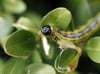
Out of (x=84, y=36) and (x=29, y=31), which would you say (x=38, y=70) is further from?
(x=84, y=36)

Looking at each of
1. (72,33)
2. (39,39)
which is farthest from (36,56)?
(72,33)

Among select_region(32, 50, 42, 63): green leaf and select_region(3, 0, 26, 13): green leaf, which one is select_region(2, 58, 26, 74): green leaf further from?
select_region(3, 0, 26, 13): green leaf

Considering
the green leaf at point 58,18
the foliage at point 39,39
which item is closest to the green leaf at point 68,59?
the foliage at point 39,39

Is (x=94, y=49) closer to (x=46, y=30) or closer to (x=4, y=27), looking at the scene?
(x=46, y=30)

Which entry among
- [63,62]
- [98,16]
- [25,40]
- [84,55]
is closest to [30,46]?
[25,40]

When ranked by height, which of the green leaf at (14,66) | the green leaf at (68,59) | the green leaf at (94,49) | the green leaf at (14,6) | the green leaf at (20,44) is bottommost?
the green leaf at (94,49)

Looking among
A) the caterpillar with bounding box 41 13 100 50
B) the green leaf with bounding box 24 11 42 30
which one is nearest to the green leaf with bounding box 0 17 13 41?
the green leaf with bounding box 24 11 42 30

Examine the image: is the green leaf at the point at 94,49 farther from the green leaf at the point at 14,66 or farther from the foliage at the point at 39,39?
the green leaf at the point at 14,66
